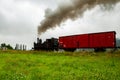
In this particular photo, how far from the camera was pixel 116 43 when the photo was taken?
2271 inches

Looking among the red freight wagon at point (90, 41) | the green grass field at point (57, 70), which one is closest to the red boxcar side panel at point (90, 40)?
the red freight wagon at point (90, 41)

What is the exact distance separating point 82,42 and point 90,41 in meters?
2.24

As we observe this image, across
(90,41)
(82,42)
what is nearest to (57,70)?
(90,41)

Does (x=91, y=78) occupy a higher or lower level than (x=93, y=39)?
lower

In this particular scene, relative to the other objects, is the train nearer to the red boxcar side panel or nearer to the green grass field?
the red boxcar side panel

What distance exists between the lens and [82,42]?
62.4m

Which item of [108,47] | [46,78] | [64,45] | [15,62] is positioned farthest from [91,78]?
[64,45]

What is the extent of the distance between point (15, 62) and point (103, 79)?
502 inches

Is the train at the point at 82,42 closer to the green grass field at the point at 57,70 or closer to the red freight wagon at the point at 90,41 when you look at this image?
the red freight wagon at the point at 90,41

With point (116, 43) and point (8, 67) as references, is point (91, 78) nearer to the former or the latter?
point (8, 67)

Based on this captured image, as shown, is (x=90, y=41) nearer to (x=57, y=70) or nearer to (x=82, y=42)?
(x=82, y=42)

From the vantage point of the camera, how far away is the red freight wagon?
56612 mm

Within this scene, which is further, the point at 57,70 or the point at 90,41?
the point at 90,41

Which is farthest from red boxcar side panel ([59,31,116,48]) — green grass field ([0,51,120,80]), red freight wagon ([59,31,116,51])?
green grass field ([0,51,120,80])
